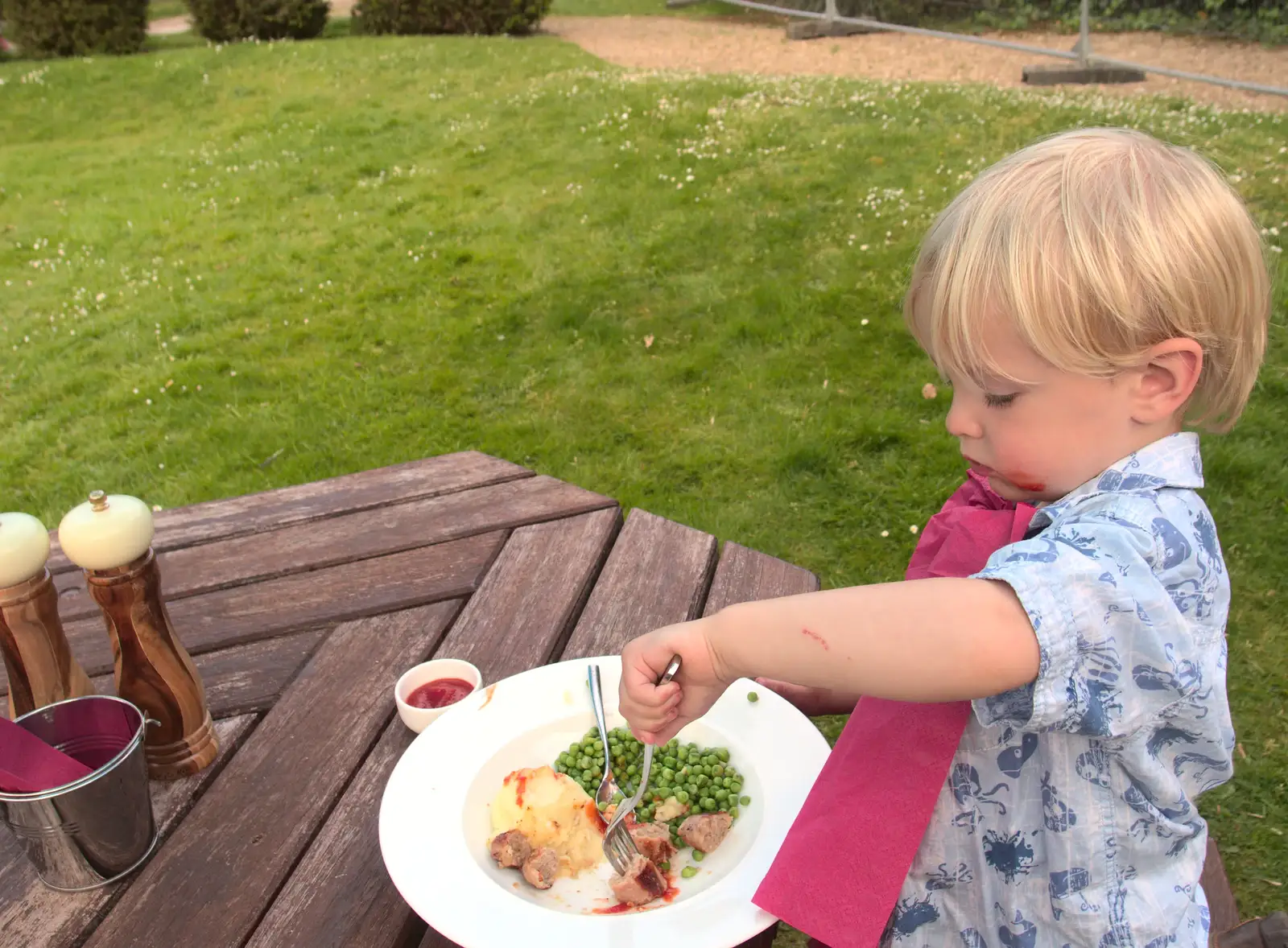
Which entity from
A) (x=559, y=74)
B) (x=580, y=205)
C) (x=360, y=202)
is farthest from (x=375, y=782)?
(x=559, y=74)

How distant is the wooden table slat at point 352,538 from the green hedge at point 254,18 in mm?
13866

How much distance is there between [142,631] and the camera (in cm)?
→ 164

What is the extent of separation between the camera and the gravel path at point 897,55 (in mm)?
9000

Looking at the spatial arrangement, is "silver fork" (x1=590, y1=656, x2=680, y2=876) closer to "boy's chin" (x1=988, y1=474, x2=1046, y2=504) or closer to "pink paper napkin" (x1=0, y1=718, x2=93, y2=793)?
"boy's chin" (x1=988, y1=474, x2=1046, y2=504)

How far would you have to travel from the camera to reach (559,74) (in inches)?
413

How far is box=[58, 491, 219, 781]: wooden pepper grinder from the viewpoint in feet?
5.08

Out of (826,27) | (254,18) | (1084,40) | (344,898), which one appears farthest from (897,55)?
(344,898)

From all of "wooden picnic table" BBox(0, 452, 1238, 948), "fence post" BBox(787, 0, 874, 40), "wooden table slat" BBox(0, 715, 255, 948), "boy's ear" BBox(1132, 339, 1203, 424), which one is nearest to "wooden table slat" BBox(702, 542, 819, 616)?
"wooden picnic table" BBox(0, 452, 1238, 948)

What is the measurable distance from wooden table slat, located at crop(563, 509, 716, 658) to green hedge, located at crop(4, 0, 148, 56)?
14.4 m

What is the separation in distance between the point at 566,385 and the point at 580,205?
2.40m

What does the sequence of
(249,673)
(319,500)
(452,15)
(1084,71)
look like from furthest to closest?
(452,15)
(1084,71)
(319,500)
(249,673)

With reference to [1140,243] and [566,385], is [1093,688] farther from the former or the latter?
[566,385]

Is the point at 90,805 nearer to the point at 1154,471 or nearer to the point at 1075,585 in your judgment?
the point at 1075,585

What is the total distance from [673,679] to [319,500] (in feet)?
4.82
